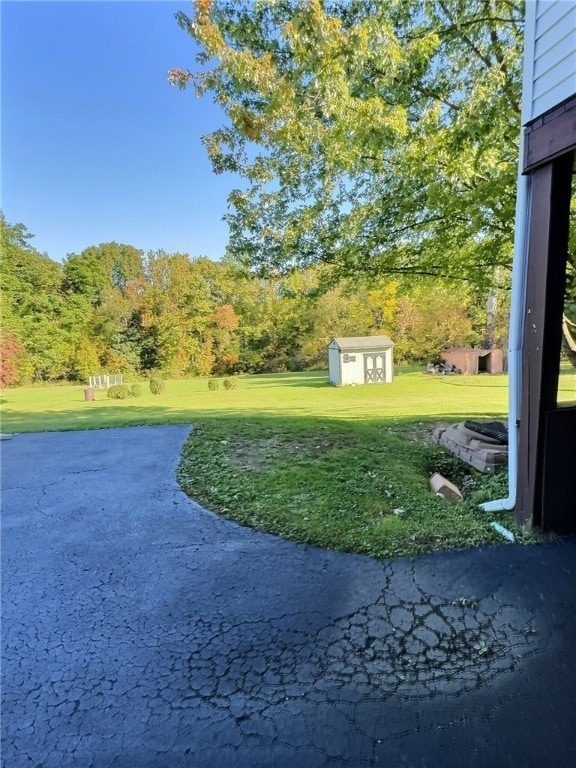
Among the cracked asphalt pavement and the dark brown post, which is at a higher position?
the dark brown post

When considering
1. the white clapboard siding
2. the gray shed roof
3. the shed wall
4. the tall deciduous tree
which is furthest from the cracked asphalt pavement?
the tall deciduous tree

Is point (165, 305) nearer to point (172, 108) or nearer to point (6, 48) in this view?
point (172, 108)

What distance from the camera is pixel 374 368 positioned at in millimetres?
15844

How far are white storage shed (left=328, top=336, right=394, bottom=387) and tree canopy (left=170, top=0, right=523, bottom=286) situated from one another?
1011cm

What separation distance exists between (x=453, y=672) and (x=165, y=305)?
79.4 ft

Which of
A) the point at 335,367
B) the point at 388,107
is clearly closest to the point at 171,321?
the point at 335,367

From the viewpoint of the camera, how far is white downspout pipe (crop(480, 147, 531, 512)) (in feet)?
8.09

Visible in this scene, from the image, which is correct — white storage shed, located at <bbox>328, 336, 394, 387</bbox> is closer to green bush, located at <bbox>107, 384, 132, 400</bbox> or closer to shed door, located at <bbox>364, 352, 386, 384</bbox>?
shed door, located at <bbox>364, 352, 386, 384</bbox>

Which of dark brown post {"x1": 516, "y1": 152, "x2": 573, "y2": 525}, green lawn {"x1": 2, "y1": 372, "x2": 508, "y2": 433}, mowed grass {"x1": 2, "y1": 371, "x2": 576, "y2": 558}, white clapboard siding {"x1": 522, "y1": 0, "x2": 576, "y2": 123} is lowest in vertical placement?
green lawn {"x1": 2, "y1": 372, "x2": 508, "y2": 433}

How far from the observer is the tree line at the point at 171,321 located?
20500 millimetres

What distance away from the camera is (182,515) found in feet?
9.86

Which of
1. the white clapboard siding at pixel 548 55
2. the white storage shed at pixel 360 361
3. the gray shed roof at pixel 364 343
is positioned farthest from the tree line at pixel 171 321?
the white clapboard siding at pixel 548 55

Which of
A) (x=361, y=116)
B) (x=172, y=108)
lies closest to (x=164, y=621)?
(x=361, y=116)

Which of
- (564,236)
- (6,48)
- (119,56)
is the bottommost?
(564,236)
